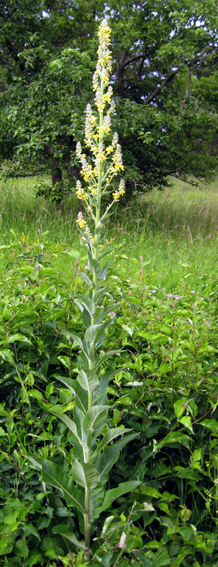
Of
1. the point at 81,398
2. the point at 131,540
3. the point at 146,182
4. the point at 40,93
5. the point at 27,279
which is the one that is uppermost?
the point at 40,93

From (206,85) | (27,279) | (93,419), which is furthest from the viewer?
(206,85)

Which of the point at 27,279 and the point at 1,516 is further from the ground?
the point at 27,279

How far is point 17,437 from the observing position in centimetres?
200

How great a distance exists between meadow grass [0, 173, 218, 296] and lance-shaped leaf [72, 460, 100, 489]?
1.78 m

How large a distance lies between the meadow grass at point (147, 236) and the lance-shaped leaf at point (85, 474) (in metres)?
1.78

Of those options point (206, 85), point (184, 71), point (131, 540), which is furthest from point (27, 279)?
point (206, 85)

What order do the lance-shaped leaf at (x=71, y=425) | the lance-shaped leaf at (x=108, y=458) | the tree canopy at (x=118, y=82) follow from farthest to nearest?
1. the tree canopy at (x=118, y=82)
2. the lance-shaped leaf at (x=108, y=458)
3. the lance-shaped leaf at (x=71, y=425)

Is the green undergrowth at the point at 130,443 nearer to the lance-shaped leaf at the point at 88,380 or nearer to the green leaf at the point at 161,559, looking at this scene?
the green leaf at the point at 161,559

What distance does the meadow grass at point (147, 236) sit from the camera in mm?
3934

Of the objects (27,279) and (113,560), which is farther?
(27,279)

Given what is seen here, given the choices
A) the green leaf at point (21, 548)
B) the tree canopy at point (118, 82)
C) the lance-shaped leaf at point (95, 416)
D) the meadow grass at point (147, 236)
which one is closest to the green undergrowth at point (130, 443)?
the green leaf at point (21, 548)

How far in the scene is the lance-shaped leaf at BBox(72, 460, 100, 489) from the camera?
4.74 ft

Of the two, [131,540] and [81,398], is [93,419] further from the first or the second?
[131,540]

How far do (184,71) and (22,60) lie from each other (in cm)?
296
